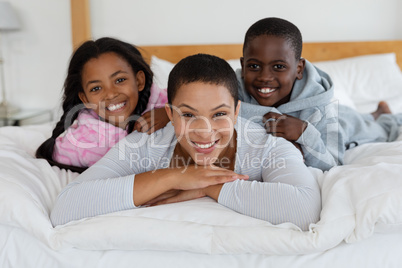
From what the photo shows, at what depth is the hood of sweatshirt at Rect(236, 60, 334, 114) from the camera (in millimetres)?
1423

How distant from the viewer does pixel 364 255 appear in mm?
845

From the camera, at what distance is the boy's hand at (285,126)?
1277 mm

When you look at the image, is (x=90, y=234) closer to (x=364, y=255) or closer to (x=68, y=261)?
(x=68, y=261)

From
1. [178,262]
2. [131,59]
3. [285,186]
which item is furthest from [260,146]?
[131,59]

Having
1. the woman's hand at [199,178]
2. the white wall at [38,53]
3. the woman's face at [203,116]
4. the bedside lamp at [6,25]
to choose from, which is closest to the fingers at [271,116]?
the woman's face at [203,116]

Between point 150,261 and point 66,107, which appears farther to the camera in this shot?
point 66,107

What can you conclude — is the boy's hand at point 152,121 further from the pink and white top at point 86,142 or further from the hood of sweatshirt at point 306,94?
the hood of sweatshirt at point 306,94

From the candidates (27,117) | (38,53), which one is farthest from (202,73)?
(38,53)

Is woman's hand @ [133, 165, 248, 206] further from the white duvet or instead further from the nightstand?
the nightstand

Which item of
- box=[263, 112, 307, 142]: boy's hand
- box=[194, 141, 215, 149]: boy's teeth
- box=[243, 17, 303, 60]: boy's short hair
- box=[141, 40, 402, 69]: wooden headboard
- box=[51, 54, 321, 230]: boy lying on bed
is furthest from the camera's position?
box=[141, 40, 402, 69]: wooden headboard

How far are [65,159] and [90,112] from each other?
0.21 metres

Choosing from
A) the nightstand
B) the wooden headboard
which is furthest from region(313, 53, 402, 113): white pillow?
the nightstand

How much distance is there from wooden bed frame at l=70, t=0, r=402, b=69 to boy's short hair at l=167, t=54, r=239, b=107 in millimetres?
1596

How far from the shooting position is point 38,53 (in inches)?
116
